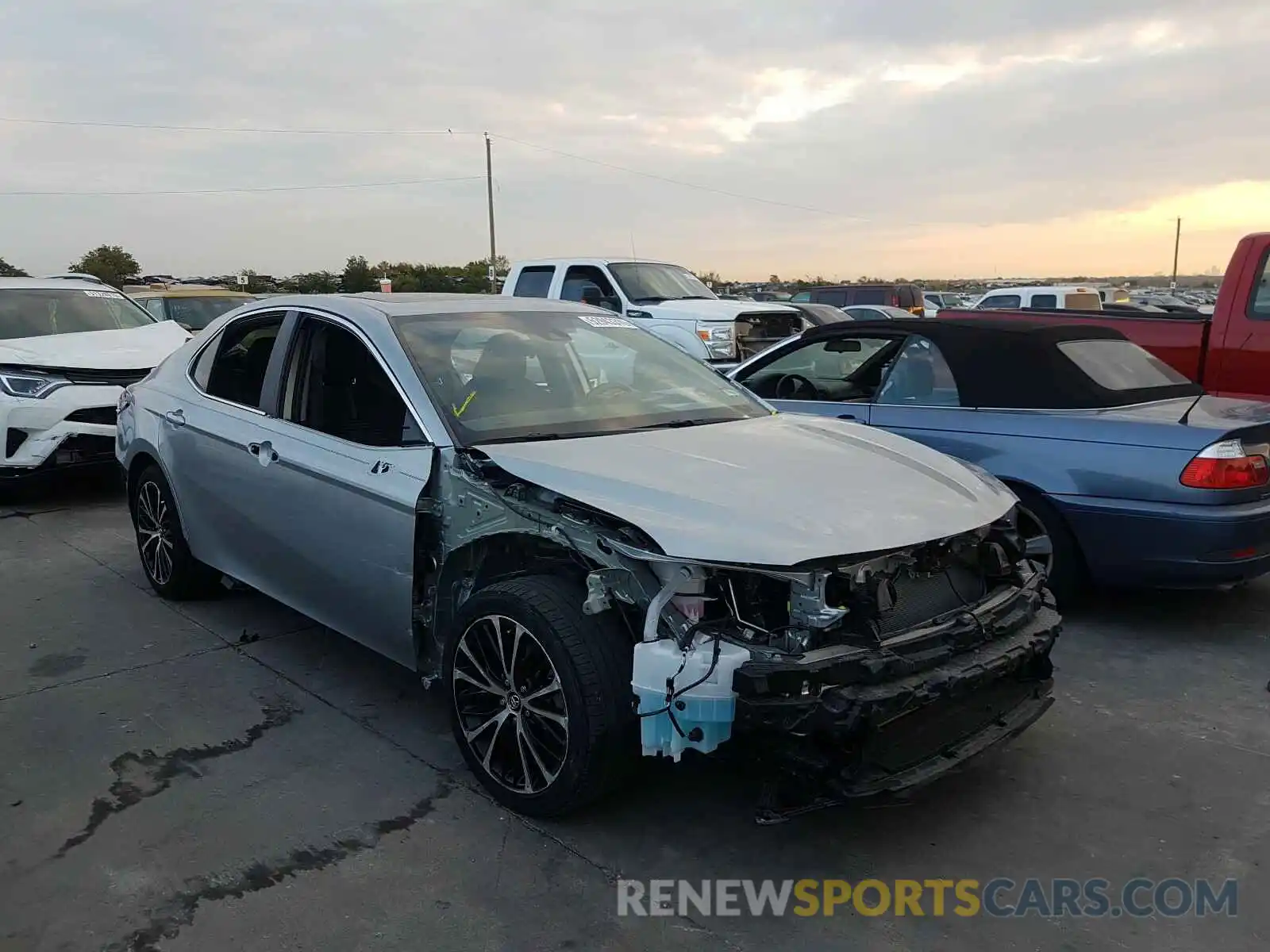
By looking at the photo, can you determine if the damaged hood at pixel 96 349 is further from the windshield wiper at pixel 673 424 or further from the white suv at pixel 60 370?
the windshield wiper at pixel 673 424

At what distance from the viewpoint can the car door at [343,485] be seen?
12.0 ft

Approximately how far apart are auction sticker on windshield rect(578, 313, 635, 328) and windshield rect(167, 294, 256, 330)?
9.62 meters

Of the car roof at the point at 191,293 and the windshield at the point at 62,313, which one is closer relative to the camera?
the windshield at the point at 62,313

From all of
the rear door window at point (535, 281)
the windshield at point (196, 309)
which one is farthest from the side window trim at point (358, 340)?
the windshield at point (196, 309)

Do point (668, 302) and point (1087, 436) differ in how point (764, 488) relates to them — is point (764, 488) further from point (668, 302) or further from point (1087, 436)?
point (668, 302)

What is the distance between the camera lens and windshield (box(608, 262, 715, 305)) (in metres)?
12.5

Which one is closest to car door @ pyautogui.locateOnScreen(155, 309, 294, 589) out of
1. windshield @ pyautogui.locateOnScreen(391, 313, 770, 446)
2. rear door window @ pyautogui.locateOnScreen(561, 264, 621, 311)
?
windshield @ pyautogui.locateOnScreen(391, 313, 770, 446)

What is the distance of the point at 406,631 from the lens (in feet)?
12.1

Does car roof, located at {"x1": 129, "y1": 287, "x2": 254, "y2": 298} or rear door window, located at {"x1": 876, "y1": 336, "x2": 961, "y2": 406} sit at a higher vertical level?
car roof, located at {"x1": 129, "y1": 287, "x2": 254, "y2": 298}

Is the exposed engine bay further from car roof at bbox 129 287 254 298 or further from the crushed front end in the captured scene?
car roof at bbox 129 287 254 298

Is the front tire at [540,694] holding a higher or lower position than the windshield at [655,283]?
lower

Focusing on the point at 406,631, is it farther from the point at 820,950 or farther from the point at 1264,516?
the point at 1264,516
